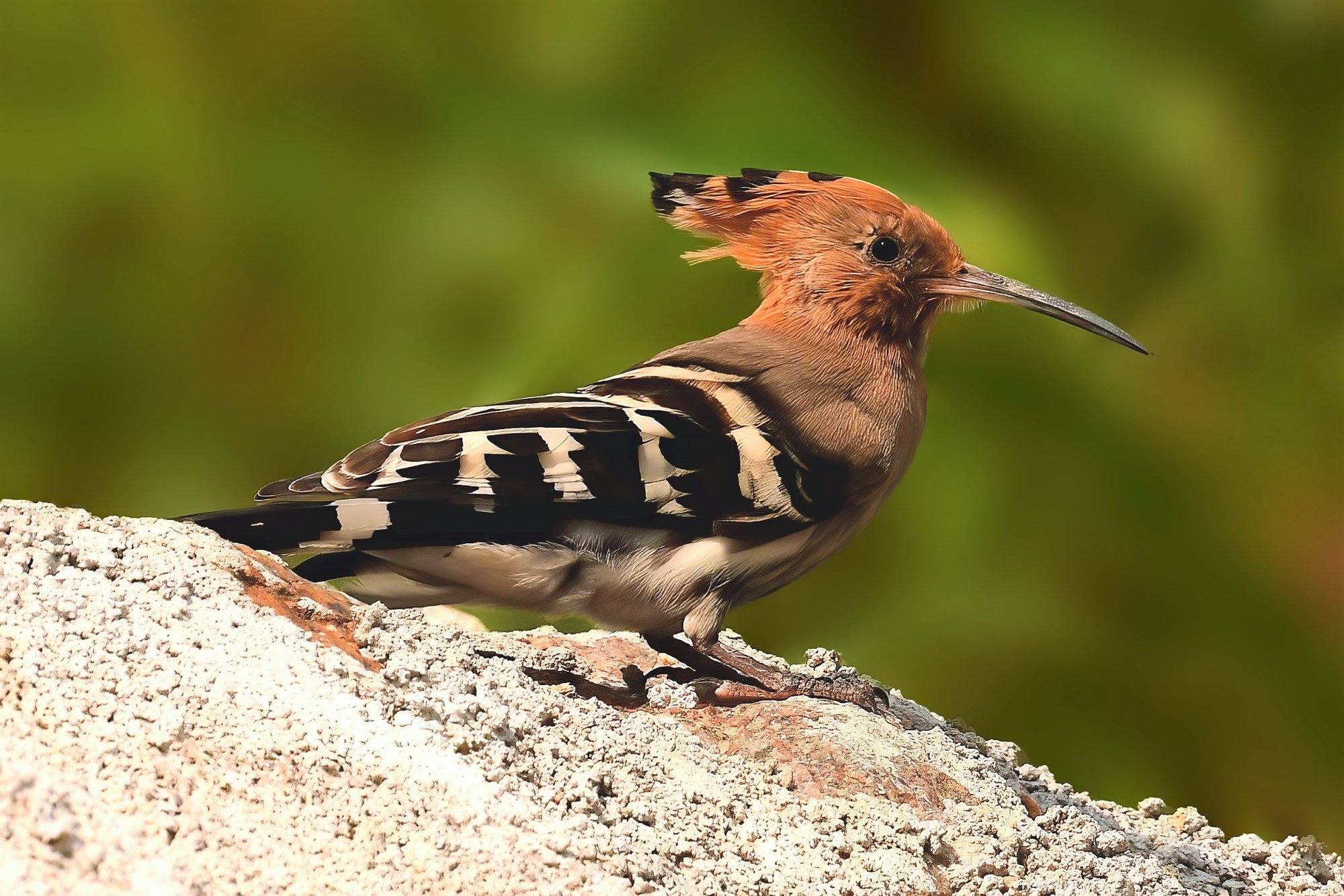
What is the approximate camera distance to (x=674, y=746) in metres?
1.05

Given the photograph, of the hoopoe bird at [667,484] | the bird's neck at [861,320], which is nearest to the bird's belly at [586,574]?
the hoopoe bird at [667,484]

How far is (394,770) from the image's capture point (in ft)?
2.78

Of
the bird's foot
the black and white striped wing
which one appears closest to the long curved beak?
the black and white striped wing

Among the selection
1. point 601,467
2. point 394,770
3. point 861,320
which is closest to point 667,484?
point 601,467

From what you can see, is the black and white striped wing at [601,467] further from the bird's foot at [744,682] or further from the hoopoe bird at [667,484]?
the bird's foot at [744,682]

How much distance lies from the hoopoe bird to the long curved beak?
1cm

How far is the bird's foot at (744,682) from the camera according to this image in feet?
4.06

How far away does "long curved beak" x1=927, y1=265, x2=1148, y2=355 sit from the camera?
4.82ft

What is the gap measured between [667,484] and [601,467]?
0.21ft

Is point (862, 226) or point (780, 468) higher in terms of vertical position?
point (862, 226)

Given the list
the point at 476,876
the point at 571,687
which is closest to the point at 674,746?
the point at 571,687

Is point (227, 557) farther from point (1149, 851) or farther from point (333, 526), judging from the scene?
point (1149, 851)

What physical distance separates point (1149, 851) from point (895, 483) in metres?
0.41

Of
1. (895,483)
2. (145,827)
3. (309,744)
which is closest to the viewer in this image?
(145,827)
